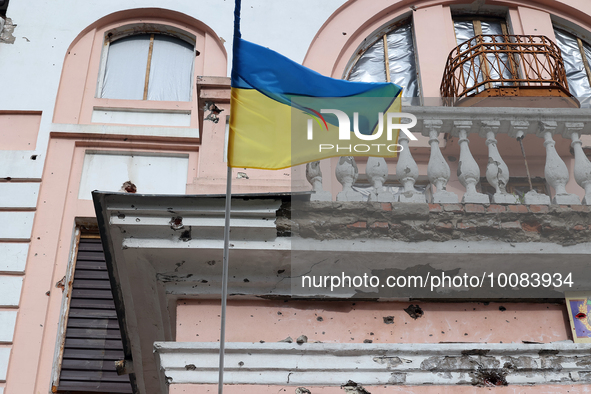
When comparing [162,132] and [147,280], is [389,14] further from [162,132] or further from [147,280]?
[147,280]

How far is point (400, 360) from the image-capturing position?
335 cm

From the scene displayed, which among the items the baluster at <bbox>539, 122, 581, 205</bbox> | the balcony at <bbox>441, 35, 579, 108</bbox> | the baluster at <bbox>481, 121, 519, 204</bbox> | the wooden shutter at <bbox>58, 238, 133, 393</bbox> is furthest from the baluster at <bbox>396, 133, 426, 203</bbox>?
the wooden shutter at <bbox>58, 238, 133, 393</bbox>

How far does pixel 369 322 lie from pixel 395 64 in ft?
15.2

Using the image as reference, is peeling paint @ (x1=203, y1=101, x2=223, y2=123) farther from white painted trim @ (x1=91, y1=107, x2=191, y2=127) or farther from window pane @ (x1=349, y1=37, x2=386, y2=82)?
window pane @ (x1=349, y1=37, x2=386, y2=82)

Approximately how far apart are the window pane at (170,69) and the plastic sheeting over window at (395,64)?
78.8 inches

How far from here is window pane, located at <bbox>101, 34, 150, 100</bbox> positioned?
7242 millimetres

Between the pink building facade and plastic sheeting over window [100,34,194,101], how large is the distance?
2cm

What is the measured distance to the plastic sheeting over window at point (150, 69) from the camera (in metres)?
7.24

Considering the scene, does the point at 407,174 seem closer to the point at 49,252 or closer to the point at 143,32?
the point at 49,252

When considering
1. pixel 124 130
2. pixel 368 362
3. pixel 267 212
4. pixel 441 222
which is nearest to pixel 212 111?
pixel 267 212

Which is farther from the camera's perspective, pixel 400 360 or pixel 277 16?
pixel 277 16

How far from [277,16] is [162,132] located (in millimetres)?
2125

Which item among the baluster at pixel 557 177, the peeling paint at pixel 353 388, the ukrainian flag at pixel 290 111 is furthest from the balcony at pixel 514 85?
the peeling paint at pixel 353 388

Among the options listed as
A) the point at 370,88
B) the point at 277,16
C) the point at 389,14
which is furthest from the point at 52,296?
the point at 389,14
